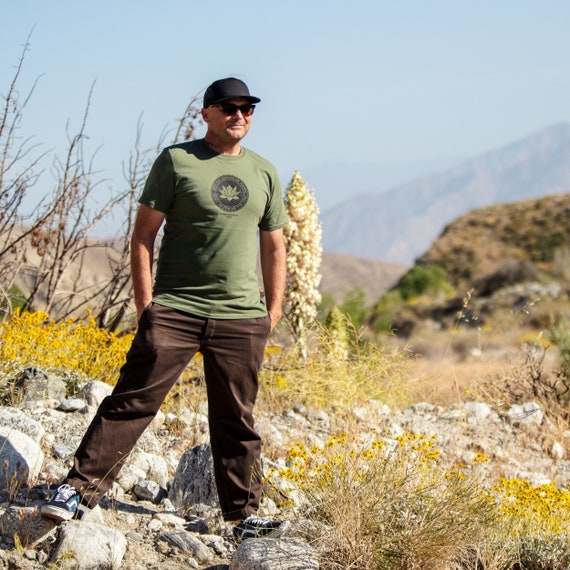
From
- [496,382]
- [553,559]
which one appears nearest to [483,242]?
[496,382]

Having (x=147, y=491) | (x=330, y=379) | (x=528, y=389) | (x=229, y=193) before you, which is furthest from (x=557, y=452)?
(x=229, y=193)

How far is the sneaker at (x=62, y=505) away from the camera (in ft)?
11.0

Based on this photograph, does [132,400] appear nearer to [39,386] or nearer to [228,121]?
[228,121]

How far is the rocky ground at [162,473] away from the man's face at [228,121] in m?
1.54

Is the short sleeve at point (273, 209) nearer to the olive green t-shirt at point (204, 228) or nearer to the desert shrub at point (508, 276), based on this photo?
the olive green t-shirt at point (204, 228)

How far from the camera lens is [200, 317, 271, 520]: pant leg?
362 centimetres

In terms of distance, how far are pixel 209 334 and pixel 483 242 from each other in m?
42.0

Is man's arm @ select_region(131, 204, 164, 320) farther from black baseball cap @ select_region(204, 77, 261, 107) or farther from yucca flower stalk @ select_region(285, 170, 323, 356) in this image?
yucca flower stalk @ select_region(285, 170, 323, 356)

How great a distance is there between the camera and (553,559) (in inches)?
→ 141

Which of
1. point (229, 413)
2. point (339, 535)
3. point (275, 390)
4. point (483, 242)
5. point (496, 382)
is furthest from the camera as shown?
point (483, 242)

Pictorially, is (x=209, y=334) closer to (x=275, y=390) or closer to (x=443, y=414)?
(x=275, y=390)

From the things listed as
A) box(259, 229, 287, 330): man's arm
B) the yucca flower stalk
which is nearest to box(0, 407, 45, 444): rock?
box(259, 229, 287, 330): man's arm

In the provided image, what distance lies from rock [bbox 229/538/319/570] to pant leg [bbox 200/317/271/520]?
330 mm

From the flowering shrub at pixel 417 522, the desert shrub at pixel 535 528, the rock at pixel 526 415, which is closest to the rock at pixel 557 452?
the rock at pixel 526 415
